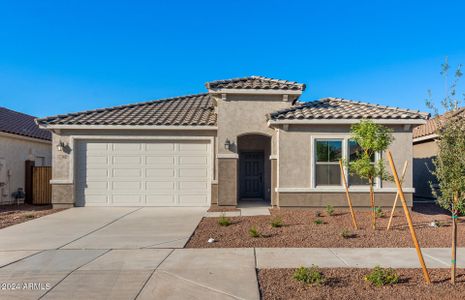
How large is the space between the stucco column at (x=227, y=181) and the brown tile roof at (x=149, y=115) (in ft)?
5.77

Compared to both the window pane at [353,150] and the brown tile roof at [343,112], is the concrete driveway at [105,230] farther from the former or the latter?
the window pane at [353,150]

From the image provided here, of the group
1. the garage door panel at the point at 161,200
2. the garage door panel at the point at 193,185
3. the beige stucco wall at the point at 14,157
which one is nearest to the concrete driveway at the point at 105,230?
the garage door panel at the point at 161,200

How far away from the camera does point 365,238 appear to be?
8.00 m

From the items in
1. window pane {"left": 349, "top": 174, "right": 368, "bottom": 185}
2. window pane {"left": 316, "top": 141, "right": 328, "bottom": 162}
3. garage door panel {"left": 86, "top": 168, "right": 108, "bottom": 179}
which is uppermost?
window pane {"left": 316, "top": 141, "right": 328, "bottom": 162}

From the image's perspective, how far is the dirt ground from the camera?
1065cm

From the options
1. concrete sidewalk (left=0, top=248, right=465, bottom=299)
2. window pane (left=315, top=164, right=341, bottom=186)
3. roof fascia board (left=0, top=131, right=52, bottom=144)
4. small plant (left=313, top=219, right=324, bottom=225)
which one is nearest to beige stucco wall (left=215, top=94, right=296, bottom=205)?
window pane (left=315, top=164, right=341, bottom=186)

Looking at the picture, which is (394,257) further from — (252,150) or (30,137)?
(30,137)

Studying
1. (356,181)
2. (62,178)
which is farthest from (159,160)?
(356,181)

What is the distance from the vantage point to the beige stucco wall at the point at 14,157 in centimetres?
1500

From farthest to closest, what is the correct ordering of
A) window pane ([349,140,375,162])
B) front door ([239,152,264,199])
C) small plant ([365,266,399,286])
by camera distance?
front door ([239,152,264,199]) → window pane ([349,140,375,162]) → small plant ([365,266,399,286])

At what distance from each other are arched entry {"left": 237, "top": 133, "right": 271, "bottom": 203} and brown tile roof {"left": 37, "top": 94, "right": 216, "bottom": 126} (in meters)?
2.18

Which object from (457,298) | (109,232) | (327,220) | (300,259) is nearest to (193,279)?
(300,259)

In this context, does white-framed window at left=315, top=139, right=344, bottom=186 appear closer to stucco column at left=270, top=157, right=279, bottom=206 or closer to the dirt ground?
stucco column at left=270, top=157, right=279, bottom=206

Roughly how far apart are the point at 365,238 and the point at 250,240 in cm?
287
